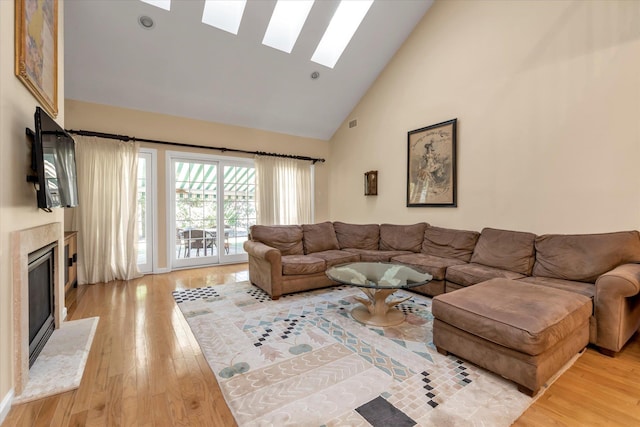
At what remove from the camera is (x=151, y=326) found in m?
2.60

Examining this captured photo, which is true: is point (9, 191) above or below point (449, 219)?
above

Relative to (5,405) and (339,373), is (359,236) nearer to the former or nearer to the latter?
(339,373)

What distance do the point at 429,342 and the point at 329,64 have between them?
4314 mm

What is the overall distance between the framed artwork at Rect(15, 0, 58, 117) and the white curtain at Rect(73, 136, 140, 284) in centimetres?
162

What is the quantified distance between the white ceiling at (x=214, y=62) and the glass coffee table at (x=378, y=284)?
332 centimetres

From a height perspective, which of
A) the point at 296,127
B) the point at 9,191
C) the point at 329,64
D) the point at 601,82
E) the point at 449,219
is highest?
the point at 329,64

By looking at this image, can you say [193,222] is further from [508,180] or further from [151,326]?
[508,180]

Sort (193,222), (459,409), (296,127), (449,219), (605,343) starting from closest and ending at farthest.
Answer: (459,409)
(605,343)
(449,219)
(193,222)
(296,127)

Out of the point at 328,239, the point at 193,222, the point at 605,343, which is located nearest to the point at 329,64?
the point at 328,239

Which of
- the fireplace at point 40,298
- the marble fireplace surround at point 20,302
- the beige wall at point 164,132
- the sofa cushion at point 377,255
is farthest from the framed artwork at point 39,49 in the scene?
the sofa cushion at point 377,255

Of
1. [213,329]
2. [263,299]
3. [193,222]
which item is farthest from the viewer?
[193,222]

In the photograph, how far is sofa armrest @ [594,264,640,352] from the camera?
203cm

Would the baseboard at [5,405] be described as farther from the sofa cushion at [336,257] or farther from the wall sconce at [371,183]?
the wall sconce at [371,183]

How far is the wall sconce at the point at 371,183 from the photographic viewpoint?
5148 millimetres
